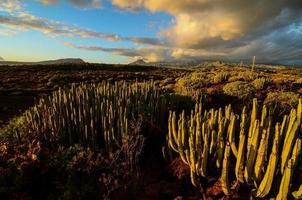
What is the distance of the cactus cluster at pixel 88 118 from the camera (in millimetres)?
7324

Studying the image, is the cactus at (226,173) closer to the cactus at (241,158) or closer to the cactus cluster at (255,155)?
the cactus cluster at (255,155)

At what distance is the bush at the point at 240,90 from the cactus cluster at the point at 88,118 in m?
6.72

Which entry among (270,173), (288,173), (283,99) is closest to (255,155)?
(270,173)

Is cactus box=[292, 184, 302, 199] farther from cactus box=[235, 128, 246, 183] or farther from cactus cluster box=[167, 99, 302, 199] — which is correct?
cactus box=[235, 128, 246, 183]

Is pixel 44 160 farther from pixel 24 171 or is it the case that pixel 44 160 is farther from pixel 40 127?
pixel 40 127

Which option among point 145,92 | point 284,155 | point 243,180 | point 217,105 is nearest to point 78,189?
point 243,180

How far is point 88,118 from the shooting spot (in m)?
7.86

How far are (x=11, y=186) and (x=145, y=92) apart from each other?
15.8 ft

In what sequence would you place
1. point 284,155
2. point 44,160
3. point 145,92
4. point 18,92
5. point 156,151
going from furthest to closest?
point 18,92, point 145,92, point 156,151, point 44,160, point 284,155

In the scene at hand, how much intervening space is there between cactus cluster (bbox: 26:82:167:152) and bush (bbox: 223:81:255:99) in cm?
672

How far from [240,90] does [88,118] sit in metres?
9.19

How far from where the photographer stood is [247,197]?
485 cm

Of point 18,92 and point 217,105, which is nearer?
point 217,105

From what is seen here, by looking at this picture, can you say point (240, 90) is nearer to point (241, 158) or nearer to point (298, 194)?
point (241, 158)
